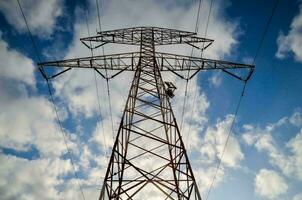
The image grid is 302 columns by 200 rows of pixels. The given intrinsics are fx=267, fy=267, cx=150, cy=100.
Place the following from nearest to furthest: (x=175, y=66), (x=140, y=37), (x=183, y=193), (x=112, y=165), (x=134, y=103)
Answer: (x=183, y=193) → (x=112, y=165) → (x=134, y=103) → (x=175, y=66) → (x=140, y=37)

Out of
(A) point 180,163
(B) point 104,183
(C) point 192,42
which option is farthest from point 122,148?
(C) point 192,42

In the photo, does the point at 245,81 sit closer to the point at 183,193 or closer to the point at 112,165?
the point at 183,193

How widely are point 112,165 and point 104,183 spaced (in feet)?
2.29

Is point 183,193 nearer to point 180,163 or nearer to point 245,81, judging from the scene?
point 180,163

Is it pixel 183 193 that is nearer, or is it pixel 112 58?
pixel 183 193

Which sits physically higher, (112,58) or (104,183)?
(112,58)

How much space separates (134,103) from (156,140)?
1985 millimetres

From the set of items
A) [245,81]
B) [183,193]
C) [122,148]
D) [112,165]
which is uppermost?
[245,81]

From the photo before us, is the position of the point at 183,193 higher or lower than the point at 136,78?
lower

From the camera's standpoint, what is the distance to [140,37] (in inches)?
651

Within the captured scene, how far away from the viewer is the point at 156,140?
9.81m

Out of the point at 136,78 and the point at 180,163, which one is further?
the point at 136,78

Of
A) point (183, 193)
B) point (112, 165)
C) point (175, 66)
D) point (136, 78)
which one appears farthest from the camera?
point (175, 66)

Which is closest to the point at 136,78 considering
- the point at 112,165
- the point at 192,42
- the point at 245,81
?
the point at 112,165
